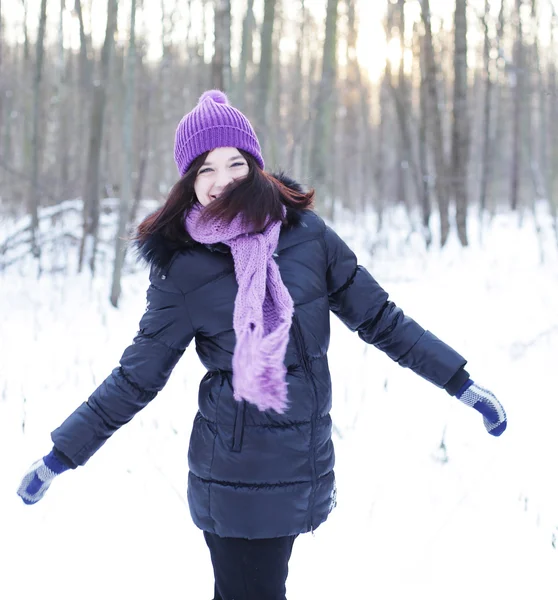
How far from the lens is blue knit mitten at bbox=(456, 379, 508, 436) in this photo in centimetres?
198

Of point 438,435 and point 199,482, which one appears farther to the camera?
point 438,435

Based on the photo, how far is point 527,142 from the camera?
975cm

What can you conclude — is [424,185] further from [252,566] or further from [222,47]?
[252,566]

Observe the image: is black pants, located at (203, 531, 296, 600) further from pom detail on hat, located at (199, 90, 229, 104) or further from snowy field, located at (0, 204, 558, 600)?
pom detail on hat, located at (199, 90, 229, 104)

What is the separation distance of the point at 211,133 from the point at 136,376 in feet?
2.66

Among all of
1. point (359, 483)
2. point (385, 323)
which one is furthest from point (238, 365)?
point (359, 483)

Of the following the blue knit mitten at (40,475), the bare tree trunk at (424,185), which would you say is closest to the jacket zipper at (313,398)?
the blue knit mitten at (40,475)

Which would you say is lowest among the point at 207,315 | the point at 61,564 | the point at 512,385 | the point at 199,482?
the point at 61,564

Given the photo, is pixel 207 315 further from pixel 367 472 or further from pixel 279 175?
pixel 367 472

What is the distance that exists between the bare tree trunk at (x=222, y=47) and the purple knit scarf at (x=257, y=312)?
5.95 metres

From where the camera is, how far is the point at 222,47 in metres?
7.37

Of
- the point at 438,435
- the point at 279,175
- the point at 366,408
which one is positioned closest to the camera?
the point at 279,175

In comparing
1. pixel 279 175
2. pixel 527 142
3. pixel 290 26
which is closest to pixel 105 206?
pixel 527 142

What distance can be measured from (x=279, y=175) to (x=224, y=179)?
0.27 meters
